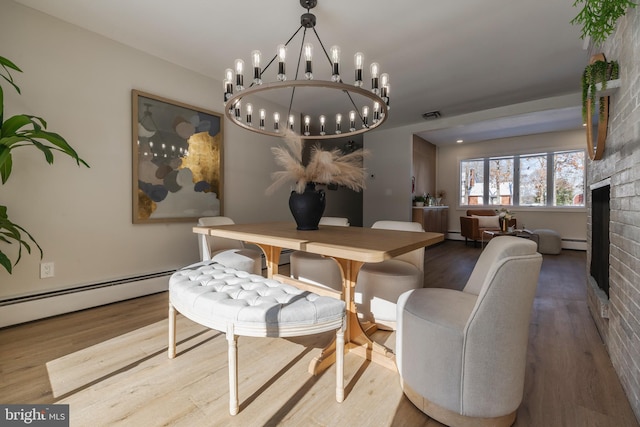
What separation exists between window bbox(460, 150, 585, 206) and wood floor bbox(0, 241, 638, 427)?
4.88m

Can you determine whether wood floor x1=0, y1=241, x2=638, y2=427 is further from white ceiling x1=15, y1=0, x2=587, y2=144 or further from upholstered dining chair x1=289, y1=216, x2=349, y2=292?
white ceiling x1=15, y1=0, x2=587, y2=144

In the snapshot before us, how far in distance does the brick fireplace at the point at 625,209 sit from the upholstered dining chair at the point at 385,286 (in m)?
1.03

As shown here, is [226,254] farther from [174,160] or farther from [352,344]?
[352,344]

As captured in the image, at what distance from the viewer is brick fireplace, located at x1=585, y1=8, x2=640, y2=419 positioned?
4.16ft

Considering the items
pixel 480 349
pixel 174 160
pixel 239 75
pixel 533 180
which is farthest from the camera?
pixel 533 180

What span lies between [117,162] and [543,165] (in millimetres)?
7720

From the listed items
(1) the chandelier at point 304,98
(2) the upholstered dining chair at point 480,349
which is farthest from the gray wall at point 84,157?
(2) the upholstered dining chair at point 480,349

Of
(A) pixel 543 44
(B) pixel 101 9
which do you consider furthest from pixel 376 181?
(B) pixel 101 9

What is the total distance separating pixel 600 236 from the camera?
223 centimetres

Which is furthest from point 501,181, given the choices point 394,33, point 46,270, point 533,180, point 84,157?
point 46,270

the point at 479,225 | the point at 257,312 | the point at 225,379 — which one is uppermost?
the point at 479,225

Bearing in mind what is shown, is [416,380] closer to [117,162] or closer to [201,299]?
[201,299]

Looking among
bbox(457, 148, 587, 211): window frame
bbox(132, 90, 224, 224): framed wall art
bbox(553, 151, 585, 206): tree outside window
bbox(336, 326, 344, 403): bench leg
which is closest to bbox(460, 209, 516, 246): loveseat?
bbox(457, 148, 587, 211): window frame

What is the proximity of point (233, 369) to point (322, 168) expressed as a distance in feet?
4.22
